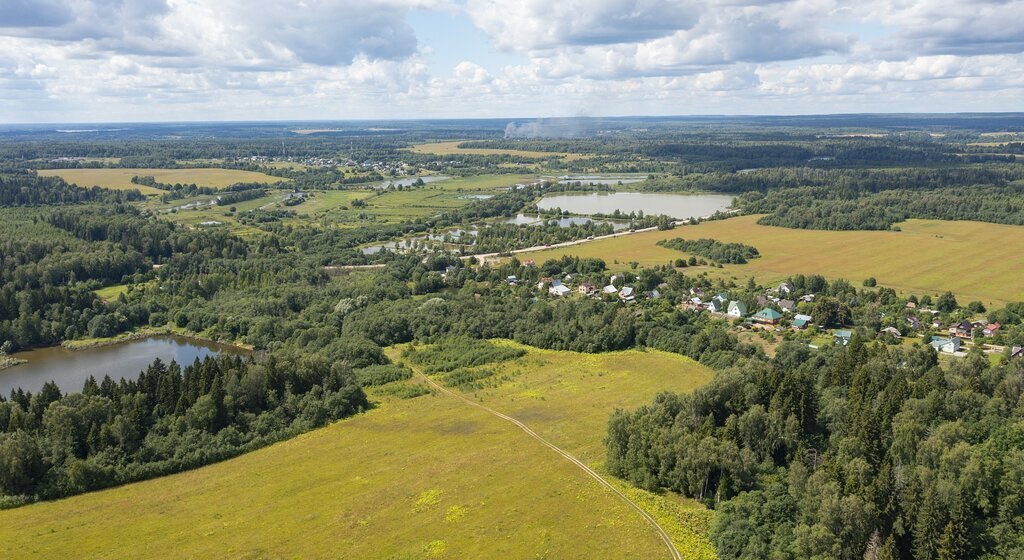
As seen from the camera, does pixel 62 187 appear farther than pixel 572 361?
Yes

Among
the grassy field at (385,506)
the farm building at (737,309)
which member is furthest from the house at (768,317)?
the grassy field at (385,506)

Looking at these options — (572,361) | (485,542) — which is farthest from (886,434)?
(572,361)

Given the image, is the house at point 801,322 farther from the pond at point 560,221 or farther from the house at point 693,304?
the pond at point 560,221

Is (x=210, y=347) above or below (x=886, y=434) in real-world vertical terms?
below

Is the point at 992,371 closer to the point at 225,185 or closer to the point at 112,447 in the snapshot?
the point at 112,447

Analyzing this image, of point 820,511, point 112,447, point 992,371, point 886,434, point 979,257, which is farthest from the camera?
point 979,257

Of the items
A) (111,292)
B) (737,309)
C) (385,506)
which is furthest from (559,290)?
(111,292)

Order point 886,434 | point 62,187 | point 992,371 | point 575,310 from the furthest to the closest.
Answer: point 62,187 → point 575,310 → point 992,371 → point 886,434
